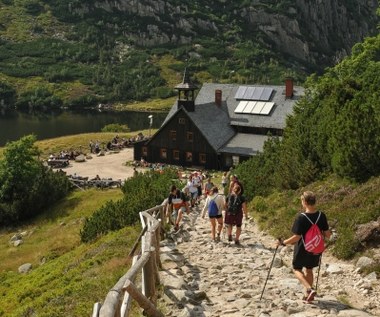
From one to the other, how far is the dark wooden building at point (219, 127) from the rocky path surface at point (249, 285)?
37301mm

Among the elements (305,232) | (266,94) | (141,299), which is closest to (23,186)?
(266,94)

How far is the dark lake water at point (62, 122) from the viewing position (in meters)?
111

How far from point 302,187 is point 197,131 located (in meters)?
31.4

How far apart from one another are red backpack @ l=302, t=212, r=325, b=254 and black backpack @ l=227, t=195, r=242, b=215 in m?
6.39

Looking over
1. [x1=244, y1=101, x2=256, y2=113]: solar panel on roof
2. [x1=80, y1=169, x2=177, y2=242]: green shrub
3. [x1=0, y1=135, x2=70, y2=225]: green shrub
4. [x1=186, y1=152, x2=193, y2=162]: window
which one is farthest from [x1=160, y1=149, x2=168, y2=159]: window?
[x1=80, y1=169, x2=177, y2=242]: green shrub

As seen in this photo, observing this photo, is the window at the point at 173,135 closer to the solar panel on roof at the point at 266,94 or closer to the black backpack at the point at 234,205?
the solar panel on roof at the point at 266,94

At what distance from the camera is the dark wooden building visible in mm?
54375

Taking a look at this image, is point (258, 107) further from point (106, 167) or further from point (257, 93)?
point (106, 167)

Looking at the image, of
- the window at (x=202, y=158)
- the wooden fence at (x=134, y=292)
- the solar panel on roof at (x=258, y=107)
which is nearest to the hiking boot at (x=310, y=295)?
the wooden fence at (x=134, y=292)

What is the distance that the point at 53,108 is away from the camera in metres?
169

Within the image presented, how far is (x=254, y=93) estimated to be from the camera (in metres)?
58.8

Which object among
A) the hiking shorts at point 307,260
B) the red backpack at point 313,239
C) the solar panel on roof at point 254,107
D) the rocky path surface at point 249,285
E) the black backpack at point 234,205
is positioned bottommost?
the rocky path surface at point 249,285

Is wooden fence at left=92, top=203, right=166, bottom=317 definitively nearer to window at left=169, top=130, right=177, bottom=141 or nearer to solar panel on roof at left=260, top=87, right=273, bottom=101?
window at left=169, top=130, right=177, bottom=141

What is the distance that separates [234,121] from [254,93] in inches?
175
